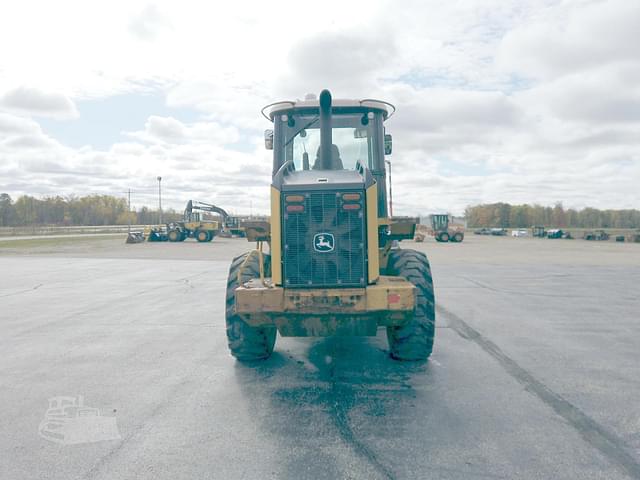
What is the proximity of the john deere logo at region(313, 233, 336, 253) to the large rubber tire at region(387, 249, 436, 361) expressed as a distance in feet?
3.42

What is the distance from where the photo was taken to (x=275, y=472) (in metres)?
3.10

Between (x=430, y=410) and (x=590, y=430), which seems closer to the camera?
(x=590, y=430)

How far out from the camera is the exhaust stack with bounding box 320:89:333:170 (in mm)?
5039

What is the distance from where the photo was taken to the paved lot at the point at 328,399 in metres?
3.22

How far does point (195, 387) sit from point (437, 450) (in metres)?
2.49

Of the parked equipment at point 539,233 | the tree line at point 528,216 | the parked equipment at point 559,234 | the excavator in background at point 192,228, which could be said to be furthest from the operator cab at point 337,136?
the tree line at point 528,216

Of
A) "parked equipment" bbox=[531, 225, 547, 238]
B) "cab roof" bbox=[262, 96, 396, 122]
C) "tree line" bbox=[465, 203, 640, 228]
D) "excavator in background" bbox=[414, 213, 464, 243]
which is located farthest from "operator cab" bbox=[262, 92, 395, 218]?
"tree line" bbox=[465, 203, 640, 228]

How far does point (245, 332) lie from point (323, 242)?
1.43m

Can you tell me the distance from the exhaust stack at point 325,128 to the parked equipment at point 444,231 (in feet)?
137

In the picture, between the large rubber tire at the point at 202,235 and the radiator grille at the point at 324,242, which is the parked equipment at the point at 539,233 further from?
the radiator grille at the point at 324,242

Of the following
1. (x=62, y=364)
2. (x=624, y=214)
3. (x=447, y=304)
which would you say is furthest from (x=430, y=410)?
(x=624, y=214)

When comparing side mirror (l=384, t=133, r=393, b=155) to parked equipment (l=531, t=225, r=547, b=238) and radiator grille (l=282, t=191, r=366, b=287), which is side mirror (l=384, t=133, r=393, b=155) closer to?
radiator grille (l=282, t=191, r=366, b=287)

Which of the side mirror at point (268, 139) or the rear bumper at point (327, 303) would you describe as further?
the side mirror at point (268, 139)

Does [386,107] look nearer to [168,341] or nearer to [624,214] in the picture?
[168,341]
